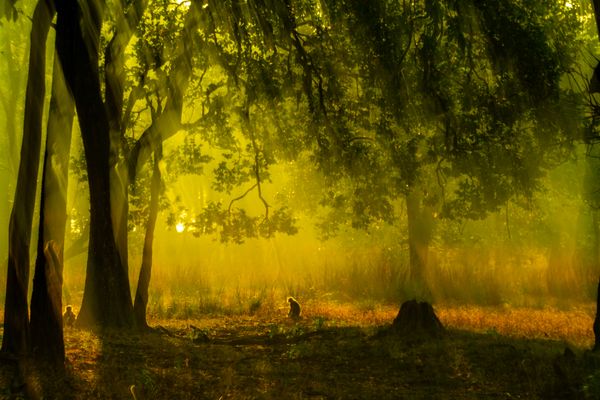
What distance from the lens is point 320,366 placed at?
28.6 feet

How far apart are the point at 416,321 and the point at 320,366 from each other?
258 centimetres

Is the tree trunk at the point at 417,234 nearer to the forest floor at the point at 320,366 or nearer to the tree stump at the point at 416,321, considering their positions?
the forest floor at the point at 320,366

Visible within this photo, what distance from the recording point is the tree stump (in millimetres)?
10461

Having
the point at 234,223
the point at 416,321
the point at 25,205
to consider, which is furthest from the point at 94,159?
the point at 234,223

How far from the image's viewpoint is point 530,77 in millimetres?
9984

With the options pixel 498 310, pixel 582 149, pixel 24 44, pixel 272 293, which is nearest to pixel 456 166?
pixel 498 310

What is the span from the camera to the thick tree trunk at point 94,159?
7816 mm

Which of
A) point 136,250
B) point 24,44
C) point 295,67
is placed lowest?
point 136,250

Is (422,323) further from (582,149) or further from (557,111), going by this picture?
(582,149)

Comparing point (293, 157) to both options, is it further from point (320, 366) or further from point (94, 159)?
point (320, 366)

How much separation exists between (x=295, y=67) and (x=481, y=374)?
7.64 metres

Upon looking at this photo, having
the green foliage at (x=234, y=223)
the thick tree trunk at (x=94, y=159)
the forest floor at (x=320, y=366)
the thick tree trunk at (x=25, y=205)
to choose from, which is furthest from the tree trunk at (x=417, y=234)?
the thick tree trunk at (x=25, y=205)

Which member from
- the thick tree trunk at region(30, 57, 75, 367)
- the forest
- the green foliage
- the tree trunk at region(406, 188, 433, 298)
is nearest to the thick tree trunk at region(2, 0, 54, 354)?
the forest

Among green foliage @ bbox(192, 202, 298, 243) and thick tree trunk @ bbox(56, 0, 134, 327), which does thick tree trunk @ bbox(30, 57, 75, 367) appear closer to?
thick tree trunk @ bbox(56, 0, 134, 327)
